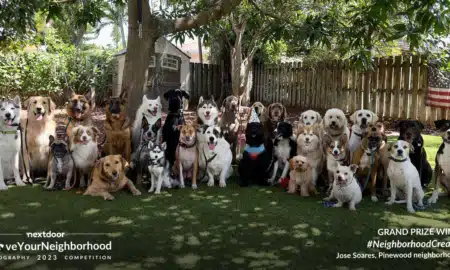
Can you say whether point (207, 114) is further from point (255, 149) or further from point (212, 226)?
point (212, 226)

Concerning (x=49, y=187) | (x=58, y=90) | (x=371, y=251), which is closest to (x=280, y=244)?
(x=371, y=251)

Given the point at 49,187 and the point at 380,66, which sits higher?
the point at 380,66

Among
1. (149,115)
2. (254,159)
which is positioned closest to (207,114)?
(149,115)

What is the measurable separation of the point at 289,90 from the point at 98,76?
680 centimetres

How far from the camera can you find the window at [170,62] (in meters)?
15.3

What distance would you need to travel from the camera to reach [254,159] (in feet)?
19.3

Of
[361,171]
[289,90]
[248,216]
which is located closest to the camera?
[248,216]

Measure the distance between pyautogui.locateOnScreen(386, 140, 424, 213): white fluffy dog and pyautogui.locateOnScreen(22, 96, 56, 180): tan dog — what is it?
4.28 meters

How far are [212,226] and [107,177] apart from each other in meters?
1.66

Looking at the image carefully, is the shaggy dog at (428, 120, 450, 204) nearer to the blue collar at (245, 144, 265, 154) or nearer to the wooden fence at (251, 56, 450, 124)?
the blue collar at (245, 144, 265, 154)

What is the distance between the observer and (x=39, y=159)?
586 cm

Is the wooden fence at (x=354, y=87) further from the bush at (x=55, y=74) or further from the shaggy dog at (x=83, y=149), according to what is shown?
the bush at (x=55, y=74)

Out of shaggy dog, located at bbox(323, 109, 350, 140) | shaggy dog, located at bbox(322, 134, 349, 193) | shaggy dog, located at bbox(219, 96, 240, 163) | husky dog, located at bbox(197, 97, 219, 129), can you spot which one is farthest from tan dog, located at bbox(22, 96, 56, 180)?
shaggy dog, located at bbox(323, 109, 350, 140)

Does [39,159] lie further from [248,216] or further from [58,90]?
[58,90]
